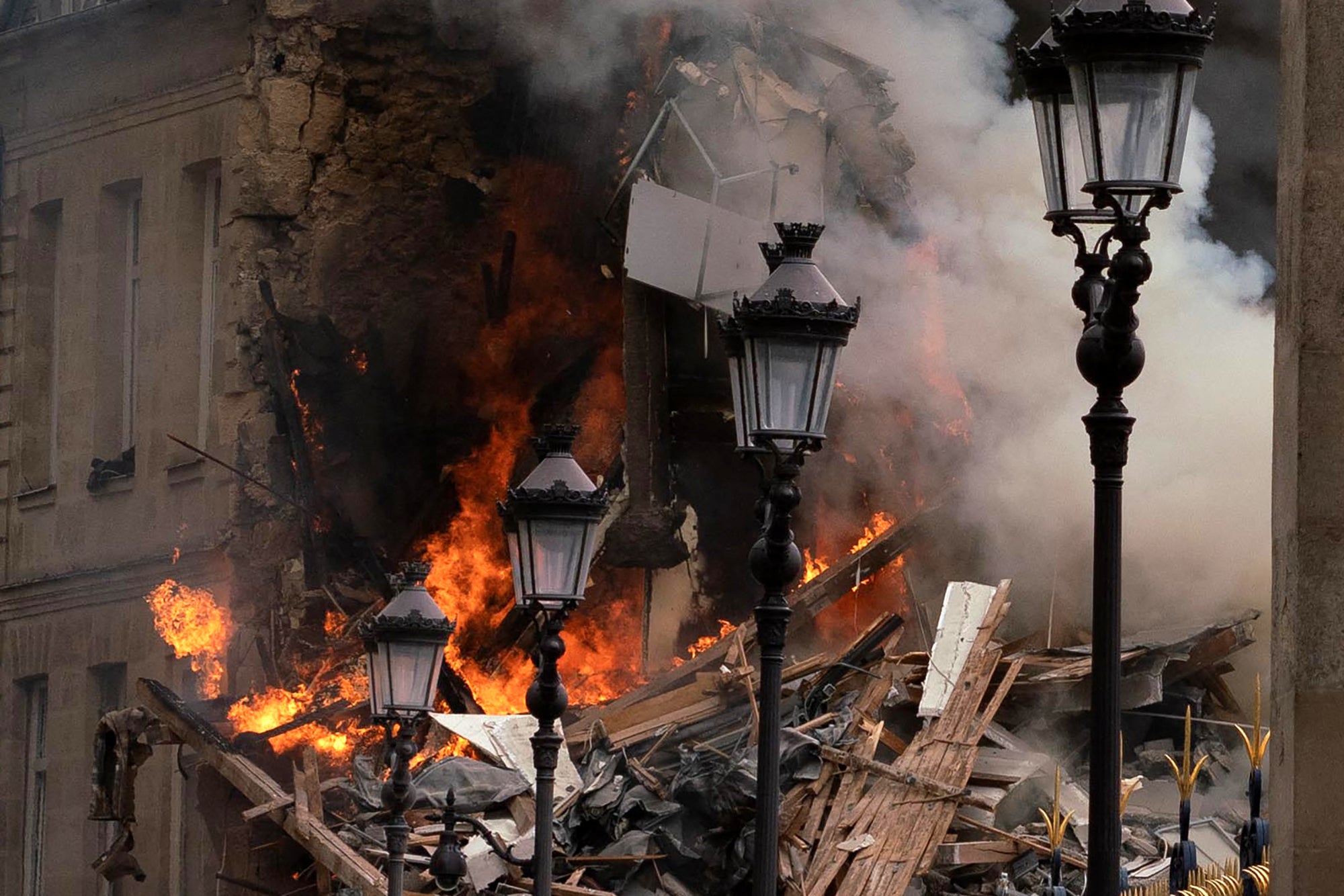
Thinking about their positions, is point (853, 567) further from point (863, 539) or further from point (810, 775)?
point (810, 775)

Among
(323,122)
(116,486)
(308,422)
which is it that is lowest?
(116,486)

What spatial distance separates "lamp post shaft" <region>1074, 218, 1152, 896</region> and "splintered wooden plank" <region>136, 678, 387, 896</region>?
11972 millimetres

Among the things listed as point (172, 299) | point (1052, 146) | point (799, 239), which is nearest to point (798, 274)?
point (799, 239)

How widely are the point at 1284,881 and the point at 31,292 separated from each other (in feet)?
73.9

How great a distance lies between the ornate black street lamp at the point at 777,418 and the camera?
8859 millimetres

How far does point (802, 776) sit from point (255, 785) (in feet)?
13.6

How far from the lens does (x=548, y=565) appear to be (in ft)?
37.9

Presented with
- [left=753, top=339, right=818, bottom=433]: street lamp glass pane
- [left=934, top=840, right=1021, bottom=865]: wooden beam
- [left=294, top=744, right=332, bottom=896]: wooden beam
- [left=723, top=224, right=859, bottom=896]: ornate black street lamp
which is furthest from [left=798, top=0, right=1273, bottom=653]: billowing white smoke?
[left=753, top=339, right=818, bottom=433]: street lamp glass pane

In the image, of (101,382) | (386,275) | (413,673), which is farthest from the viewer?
(101,382)

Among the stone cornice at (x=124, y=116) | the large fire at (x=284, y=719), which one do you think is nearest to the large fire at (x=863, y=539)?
the large fire at (x=284, y=719)

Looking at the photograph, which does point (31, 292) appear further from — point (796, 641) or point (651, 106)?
point (796, 641)

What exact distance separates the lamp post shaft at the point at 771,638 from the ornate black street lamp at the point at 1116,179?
7.13 feet

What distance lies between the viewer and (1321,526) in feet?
22.4

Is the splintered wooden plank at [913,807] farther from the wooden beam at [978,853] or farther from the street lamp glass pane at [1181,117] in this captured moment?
the street lamp glass pane at [1181,117]
